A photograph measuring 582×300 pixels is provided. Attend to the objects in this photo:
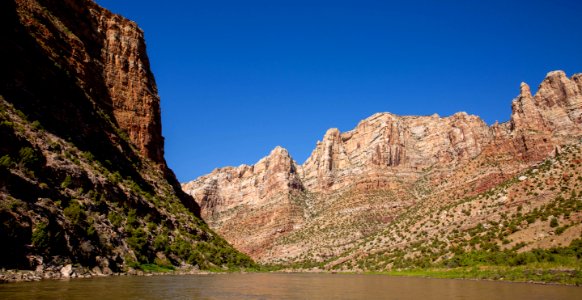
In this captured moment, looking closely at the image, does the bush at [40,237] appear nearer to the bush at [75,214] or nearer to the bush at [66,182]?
the bush at [75,214]

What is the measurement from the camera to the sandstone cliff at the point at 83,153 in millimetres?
27594

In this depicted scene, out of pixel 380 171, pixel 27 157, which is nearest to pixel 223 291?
pixel 27 157

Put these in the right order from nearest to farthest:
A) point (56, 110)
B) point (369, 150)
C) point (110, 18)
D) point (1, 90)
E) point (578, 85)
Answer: point (1, 90)
point (56, 110)
point (110, 18)
point (578, 85)
point (369, 150)

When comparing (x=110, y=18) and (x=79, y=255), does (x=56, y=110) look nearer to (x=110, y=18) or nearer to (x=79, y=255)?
(x=79, y=255)

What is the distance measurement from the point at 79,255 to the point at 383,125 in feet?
483

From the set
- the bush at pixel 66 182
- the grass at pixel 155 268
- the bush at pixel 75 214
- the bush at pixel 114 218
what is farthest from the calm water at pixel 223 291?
the bush at pixel 66 182

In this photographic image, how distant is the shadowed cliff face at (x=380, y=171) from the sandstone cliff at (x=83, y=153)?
53.7 meters

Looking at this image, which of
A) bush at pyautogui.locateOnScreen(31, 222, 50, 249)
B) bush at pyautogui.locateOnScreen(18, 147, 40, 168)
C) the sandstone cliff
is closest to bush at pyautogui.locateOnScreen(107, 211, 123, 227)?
the sandstone cliff

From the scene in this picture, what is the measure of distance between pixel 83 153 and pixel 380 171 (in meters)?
111

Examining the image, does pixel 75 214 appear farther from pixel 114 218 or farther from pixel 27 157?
pixel 114 218

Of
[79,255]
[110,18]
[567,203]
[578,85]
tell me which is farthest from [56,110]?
[578,85]

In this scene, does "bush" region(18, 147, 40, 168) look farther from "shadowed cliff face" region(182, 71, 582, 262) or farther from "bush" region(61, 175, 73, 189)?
"shadowed cliff face" region(182, 71, 582, 262)

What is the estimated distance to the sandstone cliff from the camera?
90.5 feet

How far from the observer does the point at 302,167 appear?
195500 mm
